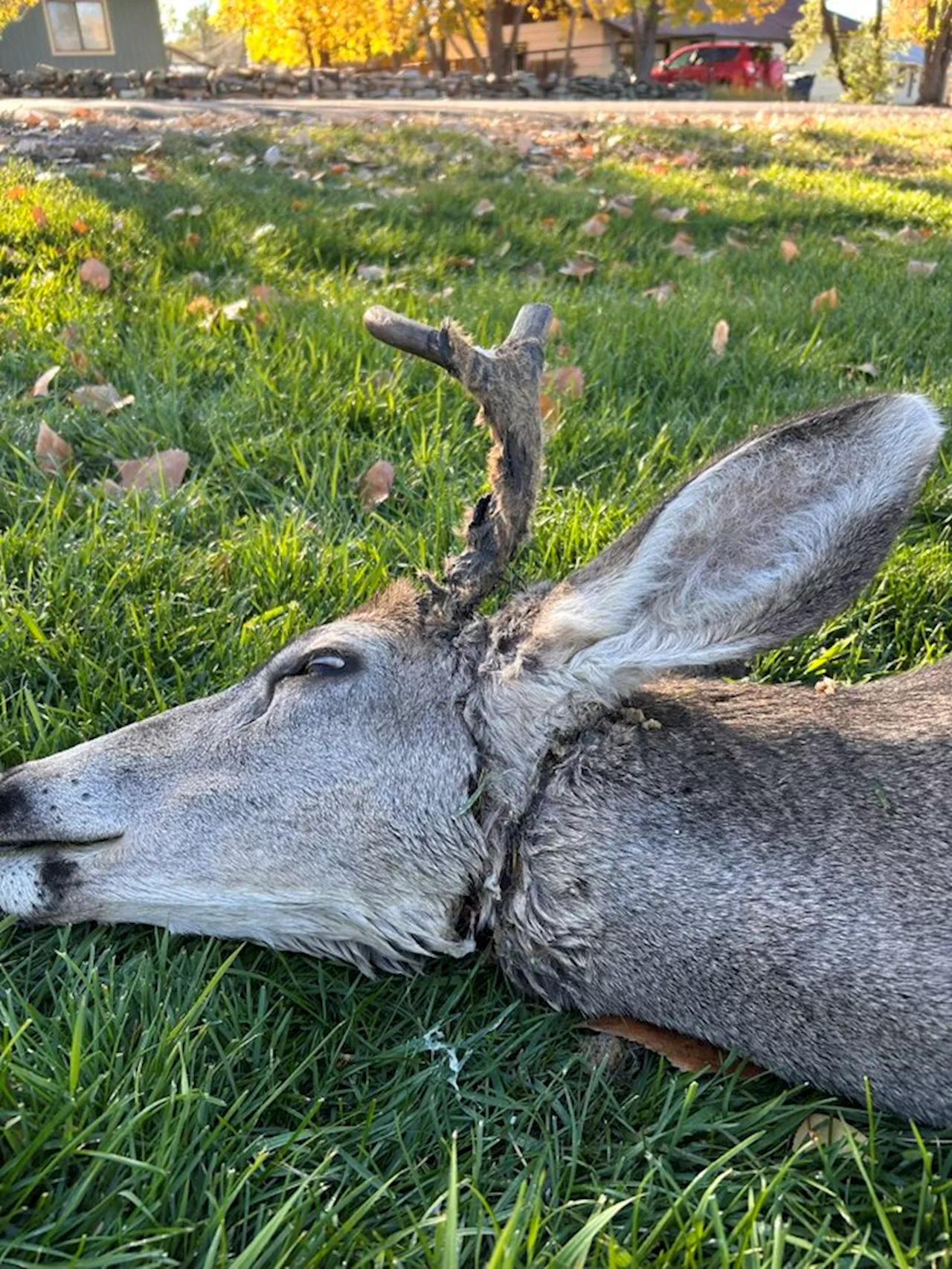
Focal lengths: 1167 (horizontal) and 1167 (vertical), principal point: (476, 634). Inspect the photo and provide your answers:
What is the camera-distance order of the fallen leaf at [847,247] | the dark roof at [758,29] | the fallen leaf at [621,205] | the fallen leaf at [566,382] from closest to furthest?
the fallen leaf at [566,382], the fallen leaf at [847,247], the fallen leaf at [621,205], the dark roof at [758,29]

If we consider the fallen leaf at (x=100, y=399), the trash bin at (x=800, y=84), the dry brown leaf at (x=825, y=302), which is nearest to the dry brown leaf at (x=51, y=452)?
the fallen leaf at (x=100, y=399)

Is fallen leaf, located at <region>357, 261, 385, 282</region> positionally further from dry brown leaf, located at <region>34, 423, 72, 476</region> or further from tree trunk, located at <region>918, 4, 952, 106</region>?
tree trunk, located at <region>918, 4, 952, 106</region>

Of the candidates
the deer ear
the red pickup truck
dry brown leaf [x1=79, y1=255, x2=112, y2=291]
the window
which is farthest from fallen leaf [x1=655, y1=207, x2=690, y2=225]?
the red pickup truck

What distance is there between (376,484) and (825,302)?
3081mm

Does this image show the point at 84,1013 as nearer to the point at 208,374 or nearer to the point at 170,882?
the point at 170,882

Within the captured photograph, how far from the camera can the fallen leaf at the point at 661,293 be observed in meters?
5.85

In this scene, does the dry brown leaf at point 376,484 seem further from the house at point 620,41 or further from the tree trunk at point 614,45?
the house at point 620,41

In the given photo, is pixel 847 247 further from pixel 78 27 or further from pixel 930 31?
pixel 78 27

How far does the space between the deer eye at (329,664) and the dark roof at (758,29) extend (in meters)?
53.5

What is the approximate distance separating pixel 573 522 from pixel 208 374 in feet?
6.22

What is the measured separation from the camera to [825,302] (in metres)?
5.83

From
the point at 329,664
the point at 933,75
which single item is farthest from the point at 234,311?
the point at 933,75

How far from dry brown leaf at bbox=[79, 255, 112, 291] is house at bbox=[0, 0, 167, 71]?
30286mm

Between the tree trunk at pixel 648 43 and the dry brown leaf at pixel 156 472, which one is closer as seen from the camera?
the dry brown leaf at pixel 156 472
